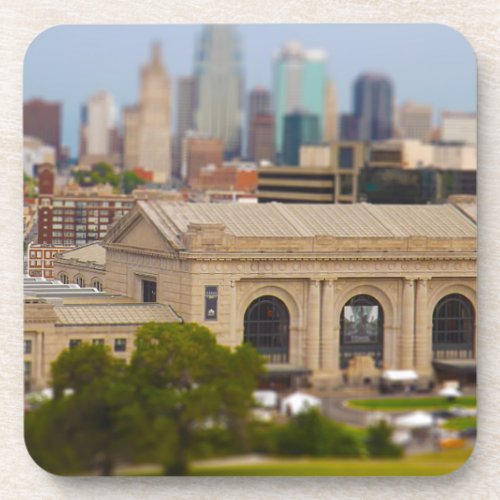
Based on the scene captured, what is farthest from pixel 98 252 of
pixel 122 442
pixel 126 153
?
pixel 122 442

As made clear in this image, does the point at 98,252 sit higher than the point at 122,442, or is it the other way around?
the point at 98,252

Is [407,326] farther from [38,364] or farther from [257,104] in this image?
[38,364]

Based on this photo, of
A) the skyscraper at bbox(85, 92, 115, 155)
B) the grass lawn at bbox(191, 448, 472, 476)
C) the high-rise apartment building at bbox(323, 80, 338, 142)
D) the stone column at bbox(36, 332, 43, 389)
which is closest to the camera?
the grass lawn at bbox(191, 448, 472, 476)

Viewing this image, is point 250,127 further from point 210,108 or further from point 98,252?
point 98,252

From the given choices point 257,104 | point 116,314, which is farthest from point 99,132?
point 116,314

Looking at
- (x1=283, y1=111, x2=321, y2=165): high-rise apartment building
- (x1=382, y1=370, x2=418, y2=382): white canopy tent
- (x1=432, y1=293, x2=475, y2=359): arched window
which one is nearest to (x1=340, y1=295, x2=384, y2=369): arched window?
(x1=382, y1=370, x2=418, y2=382): white canopy tent

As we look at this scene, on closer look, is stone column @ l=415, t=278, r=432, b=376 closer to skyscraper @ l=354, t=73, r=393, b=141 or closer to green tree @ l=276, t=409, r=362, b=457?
green tree @ l=276, t=409, r=362, b=457

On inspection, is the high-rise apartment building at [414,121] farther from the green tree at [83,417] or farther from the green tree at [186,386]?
the green tree at [83,417]

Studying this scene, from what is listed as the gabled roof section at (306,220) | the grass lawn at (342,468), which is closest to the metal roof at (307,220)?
the gabled roof section at (306,220)
